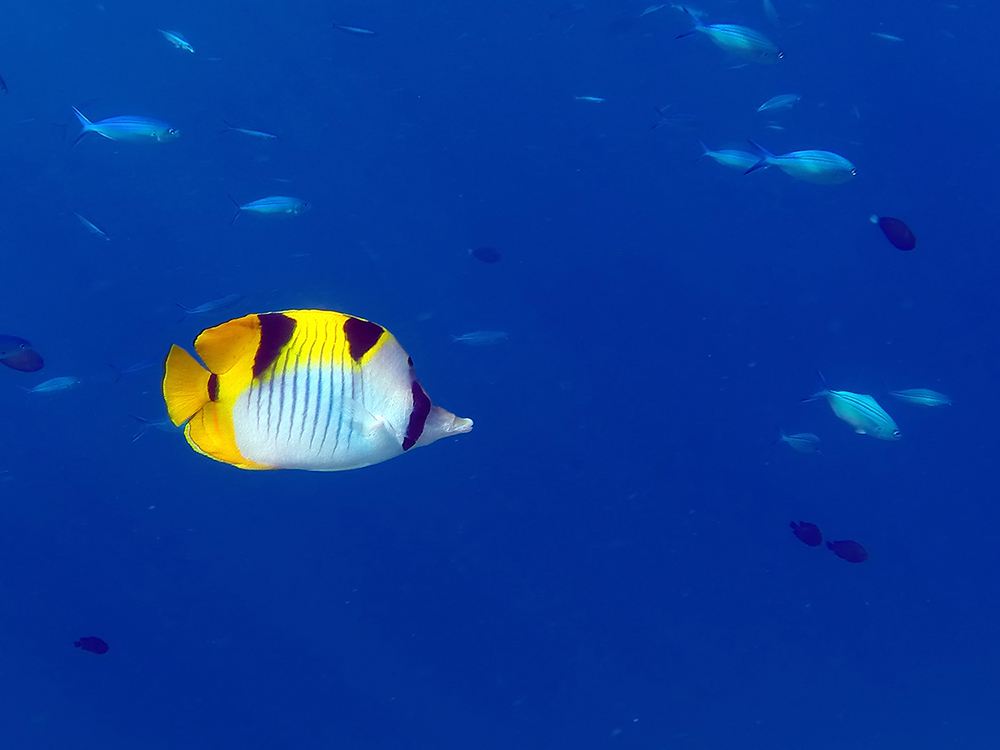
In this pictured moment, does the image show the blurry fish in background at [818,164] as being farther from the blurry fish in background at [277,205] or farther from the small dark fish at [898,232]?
the blurry fish in background at [277,205]

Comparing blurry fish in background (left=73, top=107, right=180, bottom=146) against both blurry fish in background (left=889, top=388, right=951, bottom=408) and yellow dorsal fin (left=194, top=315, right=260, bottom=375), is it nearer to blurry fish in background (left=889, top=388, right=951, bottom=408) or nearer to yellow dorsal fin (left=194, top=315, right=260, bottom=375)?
yellow dorsal fin (left=194, top=315, right=260, bottom=375)

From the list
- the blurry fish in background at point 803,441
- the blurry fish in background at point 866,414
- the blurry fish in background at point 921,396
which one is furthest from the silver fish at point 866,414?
the blurry fish in background at point 921,396

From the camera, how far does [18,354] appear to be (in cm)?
617

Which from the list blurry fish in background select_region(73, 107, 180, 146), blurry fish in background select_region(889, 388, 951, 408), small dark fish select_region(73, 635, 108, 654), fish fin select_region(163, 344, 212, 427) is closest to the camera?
fish fin select_region(163, 344, 212, 427)

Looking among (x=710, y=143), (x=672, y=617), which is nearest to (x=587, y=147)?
(x=710, y=143)

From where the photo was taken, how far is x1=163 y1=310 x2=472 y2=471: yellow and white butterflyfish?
4.18 ft

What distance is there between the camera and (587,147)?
63.1 feet

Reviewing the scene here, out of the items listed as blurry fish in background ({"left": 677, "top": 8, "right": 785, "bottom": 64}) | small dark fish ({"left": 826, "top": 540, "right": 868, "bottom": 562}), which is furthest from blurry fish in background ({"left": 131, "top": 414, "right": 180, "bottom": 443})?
small dark fish ({"left": 826, "top": 540, "right": 868, "bottom": 562})

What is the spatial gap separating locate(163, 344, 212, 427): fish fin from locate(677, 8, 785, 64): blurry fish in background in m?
7.14

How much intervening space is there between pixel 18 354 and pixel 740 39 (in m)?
8.12

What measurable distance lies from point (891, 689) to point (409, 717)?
36.4 ft

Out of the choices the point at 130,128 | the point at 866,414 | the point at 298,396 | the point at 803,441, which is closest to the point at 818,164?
the point at 866,414

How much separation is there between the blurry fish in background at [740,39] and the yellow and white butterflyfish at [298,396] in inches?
274

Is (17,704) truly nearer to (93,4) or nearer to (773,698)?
(773,698)
